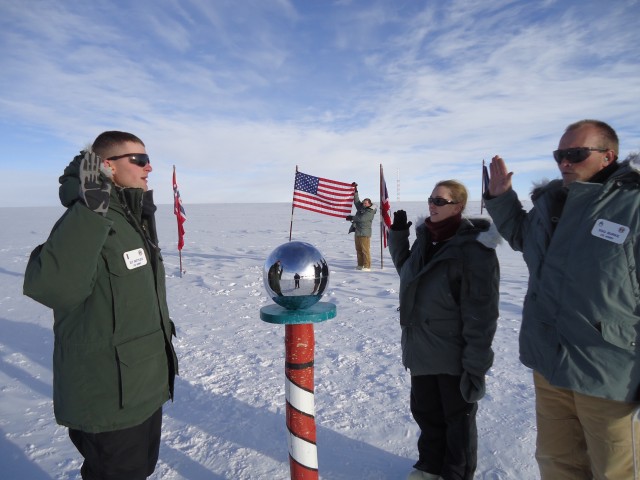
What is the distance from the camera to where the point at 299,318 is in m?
2.04

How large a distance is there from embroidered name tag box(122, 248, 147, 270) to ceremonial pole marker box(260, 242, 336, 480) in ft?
2.12

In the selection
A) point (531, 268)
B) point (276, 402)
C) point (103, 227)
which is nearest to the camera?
point (103, 227)

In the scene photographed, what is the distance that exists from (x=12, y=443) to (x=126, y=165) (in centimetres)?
281

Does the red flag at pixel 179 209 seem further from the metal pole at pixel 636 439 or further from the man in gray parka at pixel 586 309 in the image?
the metal pole at pixel 636 439

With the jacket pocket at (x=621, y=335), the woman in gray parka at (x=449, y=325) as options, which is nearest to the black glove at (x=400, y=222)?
the woman in gray parka at (x=449, y=325)

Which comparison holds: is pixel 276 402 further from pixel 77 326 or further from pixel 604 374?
pixel 604 374

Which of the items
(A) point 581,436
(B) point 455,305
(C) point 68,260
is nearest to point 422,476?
(A) point 581,436

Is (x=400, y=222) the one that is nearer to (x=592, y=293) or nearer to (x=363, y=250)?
(x=592, y=293)

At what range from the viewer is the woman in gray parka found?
2486 mm

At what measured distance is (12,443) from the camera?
3320mm

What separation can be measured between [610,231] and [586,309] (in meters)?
0.40

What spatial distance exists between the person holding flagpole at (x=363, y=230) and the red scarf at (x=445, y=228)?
8146mm

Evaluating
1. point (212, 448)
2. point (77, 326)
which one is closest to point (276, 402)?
point (212, 448)

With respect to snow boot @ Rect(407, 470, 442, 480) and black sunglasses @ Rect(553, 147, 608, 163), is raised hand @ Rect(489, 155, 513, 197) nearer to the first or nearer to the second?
black sunglasses @ Rect(553, 147, 608, 163)
